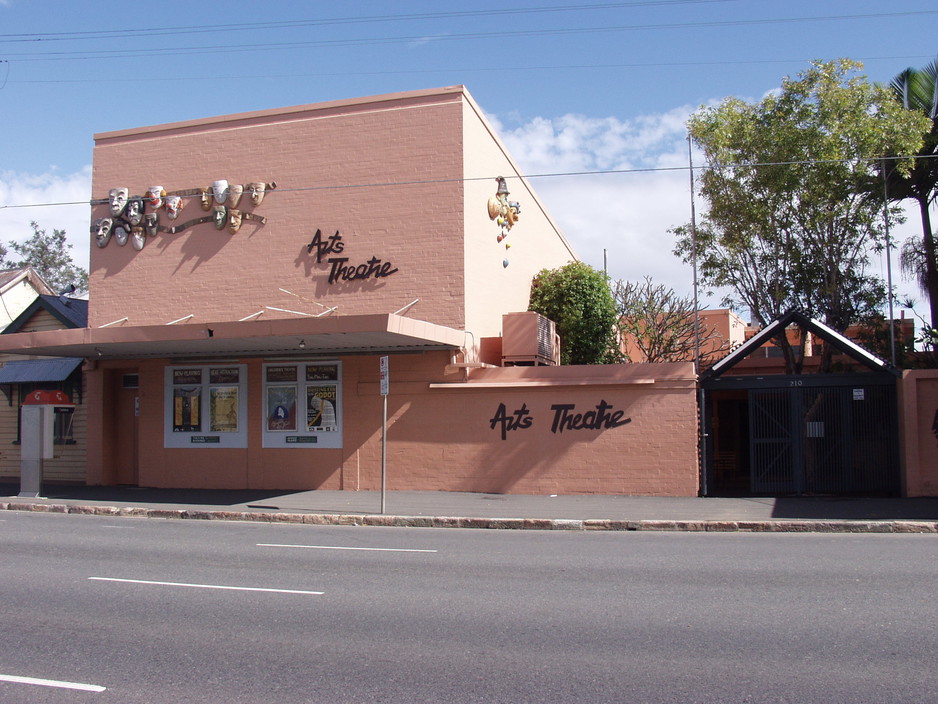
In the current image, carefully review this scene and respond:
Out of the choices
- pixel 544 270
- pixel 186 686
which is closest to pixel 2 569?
pixel 186 686

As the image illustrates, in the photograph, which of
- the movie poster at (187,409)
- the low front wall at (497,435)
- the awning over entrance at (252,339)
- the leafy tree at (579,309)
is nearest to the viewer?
the awning over entrance at (252,339)

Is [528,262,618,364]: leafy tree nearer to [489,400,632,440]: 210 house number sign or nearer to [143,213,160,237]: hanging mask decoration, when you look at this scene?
[489,400,632,440]: 210 house number sign

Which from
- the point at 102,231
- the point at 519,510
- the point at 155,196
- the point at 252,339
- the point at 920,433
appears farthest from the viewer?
the point at 102,231

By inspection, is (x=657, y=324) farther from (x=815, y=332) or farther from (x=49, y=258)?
(x=49, y=258)

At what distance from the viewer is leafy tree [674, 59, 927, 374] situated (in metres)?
17.1

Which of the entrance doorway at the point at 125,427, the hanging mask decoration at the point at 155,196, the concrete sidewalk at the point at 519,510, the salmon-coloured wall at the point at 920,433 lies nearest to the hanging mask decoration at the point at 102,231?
the hanging mask decoration at the point at 155,196

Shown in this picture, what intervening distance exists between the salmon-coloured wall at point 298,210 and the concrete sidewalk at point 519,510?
3884 mm

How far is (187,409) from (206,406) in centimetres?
51

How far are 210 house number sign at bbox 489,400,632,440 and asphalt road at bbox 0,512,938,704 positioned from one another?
16.1ft

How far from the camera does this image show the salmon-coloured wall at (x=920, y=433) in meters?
15.2

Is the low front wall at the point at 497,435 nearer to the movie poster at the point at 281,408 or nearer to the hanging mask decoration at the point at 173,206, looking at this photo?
the movie poster at the point at 281,408

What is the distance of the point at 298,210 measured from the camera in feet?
60.4

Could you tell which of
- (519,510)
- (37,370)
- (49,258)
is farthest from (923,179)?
(49,258)

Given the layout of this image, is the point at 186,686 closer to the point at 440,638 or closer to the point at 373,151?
the point at 440,638
